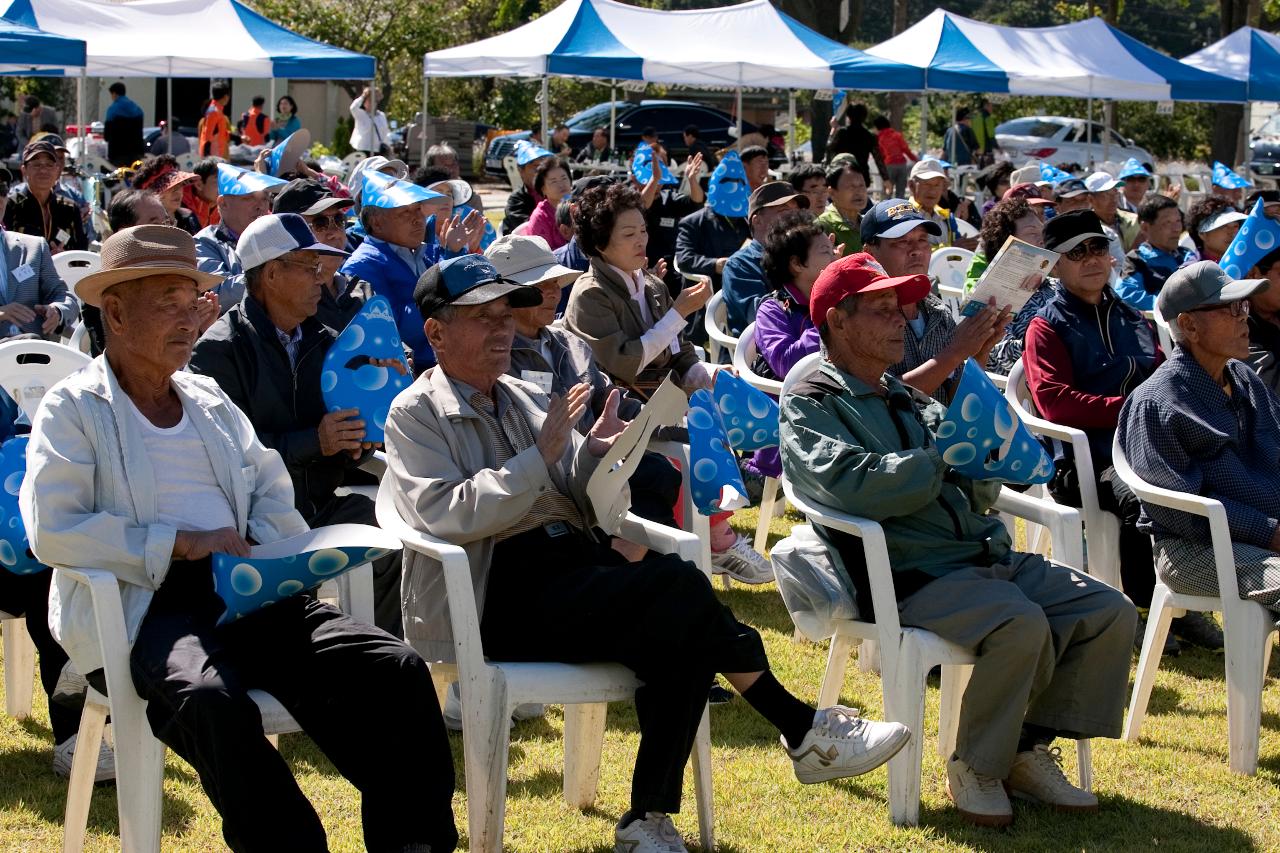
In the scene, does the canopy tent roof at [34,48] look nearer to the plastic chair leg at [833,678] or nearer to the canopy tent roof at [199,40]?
the canopy tent roof at [199,40]

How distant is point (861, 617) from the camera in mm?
3881

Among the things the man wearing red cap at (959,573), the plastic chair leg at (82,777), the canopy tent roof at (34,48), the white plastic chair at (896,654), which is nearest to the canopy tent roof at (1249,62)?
the canopy tent roof at (34,48)

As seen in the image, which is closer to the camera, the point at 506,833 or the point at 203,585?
the point at 203,585

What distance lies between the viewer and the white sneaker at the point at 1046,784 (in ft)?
12.6

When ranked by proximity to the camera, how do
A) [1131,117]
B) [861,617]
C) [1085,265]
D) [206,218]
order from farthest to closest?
[1131,117]
[206,218]
[1085,265]
[861,617]

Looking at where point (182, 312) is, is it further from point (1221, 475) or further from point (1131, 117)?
point (1131, 117)

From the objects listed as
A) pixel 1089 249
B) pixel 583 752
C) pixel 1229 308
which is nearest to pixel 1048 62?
pixel 1089 249

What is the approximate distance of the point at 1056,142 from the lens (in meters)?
29.0

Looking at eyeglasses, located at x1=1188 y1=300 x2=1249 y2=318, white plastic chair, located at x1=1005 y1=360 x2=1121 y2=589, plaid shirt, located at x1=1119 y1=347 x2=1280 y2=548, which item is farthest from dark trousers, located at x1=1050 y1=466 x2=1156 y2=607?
eyeglasses, located at x1=1188 y1=300 x2=1249 y2=318

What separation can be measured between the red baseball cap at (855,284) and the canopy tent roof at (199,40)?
1160 centimetres

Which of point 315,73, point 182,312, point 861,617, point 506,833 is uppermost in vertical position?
point 315,73

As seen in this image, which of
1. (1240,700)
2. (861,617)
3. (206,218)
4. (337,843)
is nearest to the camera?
(337,843)

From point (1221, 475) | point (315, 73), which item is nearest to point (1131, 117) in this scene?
point (315, 73)

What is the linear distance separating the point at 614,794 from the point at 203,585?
123cm
